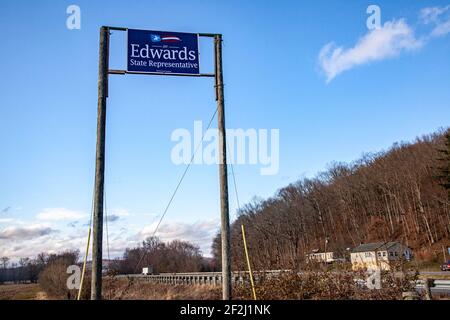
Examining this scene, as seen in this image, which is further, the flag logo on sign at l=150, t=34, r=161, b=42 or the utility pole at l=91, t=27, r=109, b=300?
the flag logo on sign at l=150, t=34, r=161, b=42

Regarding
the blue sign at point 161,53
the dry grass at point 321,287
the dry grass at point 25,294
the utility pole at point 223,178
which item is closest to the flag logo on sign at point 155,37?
the blue sign at point 161,53

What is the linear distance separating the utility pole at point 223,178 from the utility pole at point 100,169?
270cm

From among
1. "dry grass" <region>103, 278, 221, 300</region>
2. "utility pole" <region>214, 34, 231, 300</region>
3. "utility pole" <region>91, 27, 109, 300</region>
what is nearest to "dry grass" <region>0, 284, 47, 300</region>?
"dry grass" <region>103, 278, 221, 300</region>

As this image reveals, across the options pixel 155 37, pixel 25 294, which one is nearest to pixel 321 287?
pixel 155 37

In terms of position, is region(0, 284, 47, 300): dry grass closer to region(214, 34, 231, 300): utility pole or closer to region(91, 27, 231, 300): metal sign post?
region(91, 27, 231, 300): metal sign post

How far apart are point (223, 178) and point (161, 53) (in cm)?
343

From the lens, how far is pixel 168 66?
9555 millimetres

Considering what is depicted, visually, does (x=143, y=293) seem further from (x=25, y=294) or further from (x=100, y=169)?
(x=25, y=294)

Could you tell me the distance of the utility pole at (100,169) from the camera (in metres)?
7.95

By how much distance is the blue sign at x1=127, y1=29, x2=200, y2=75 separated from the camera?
31.0ft

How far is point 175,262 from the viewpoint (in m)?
51.2

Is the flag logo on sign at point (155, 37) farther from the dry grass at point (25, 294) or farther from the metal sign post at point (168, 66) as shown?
the dry grass at point (25, 294)
